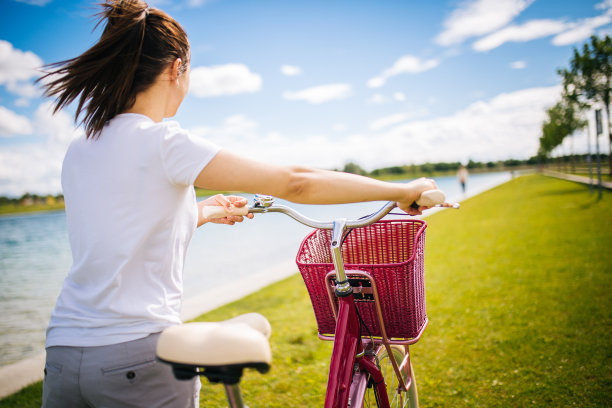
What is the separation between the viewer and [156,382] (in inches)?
45.8

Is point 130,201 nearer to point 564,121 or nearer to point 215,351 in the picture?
point 215,351

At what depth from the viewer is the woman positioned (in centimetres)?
111

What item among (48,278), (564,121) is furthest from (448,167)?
(48,278)

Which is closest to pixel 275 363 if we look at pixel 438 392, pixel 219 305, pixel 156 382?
pixel 438 392

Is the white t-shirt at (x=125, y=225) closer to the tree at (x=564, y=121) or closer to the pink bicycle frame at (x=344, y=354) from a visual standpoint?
the pink bicycle frame at (x=344, y=354)

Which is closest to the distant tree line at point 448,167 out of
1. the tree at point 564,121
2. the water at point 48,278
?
the tree at point 564,121

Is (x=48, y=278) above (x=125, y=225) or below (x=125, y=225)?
below

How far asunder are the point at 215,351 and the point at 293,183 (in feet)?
1.78

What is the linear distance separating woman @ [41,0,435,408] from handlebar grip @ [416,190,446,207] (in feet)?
0.78

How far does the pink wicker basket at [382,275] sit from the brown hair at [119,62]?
109cm

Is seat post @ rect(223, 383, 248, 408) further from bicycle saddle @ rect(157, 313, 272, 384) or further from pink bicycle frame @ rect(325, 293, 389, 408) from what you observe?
pink bicycle frame @ rect(325, 293, 389, 408)

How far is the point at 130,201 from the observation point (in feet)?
3.64

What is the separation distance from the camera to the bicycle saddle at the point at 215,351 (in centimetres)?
100

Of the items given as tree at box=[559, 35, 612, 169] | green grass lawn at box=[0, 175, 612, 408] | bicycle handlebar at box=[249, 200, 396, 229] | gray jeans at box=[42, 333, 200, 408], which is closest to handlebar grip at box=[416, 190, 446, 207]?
bicycle handlebar at box=[249, 200, 396, 229]
